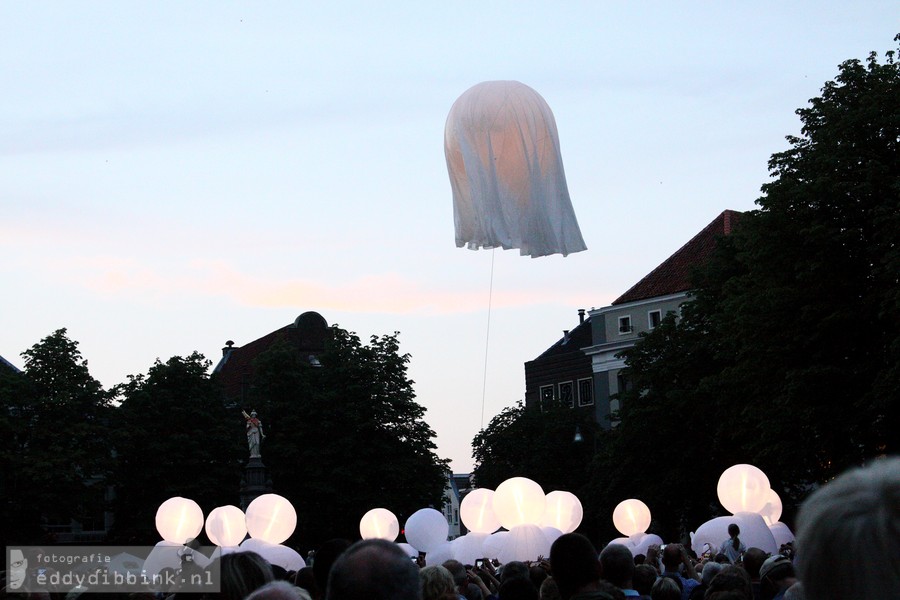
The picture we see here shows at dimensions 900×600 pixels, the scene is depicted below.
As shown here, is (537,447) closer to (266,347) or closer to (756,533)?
(266,347)

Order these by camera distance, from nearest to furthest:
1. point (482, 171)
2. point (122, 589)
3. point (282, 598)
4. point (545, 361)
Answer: point (282, 598) < point (122, 589) < point (482, 171) < point (545, 361)

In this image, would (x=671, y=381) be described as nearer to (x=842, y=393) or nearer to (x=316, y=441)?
(x=842, y=393)

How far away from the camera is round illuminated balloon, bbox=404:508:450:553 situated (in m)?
25.4

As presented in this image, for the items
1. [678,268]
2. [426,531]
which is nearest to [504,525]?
[426,531]

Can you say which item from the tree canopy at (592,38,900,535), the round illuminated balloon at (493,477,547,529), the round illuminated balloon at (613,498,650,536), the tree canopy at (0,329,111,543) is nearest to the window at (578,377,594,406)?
the tree canopy at (0,329,111,543)

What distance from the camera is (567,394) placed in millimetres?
97000

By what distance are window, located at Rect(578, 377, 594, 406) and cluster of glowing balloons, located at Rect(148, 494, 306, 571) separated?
6717 centimetres

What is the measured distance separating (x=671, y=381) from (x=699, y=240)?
29.6 m

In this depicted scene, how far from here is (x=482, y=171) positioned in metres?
24.4

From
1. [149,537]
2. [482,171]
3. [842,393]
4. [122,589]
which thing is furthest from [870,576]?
[149,537]

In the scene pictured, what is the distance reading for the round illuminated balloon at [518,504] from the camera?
22.7 m

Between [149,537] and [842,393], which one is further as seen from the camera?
[149,537]

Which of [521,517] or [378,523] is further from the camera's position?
[378,523]

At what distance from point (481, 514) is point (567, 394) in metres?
73.0
